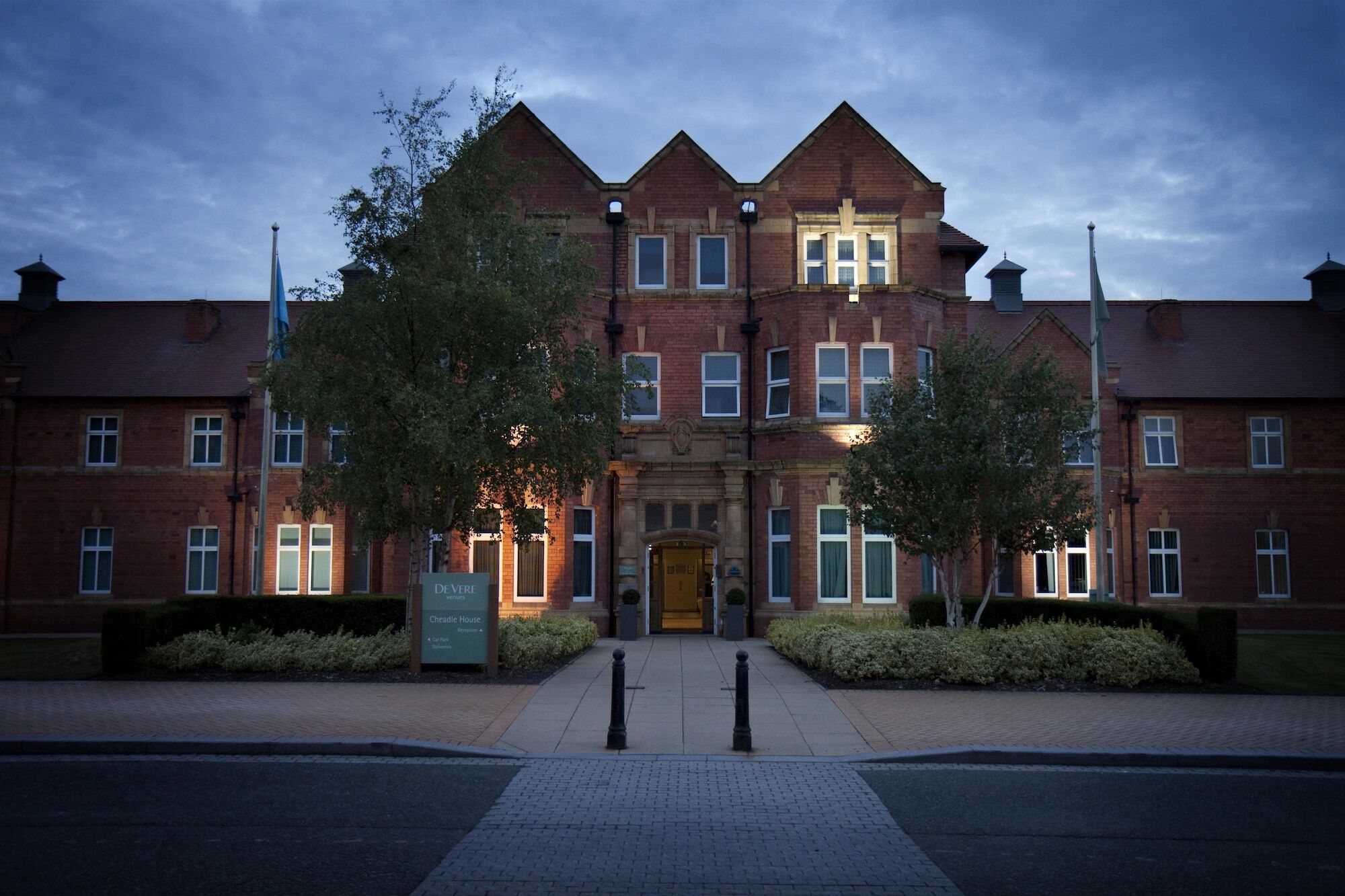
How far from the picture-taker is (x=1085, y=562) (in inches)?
1192

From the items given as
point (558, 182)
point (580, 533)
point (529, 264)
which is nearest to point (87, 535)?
point (580, 533)

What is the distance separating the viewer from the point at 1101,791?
384 inches

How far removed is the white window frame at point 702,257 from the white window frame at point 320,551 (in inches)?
488

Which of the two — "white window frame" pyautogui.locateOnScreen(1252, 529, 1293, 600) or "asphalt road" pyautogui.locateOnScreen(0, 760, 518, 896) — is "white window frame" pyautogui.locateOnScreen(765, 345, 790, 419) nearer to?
"white window frame" pyautogui.locateOnScreen(1252, 529, 1293, 600)

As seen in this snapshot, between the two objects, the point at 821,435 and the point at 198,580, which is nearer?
the point at 821,435

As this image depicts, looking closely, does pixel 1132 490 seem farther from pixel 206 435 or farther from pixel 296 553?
pixel 206 435

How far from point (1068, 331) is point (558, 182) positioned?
14.9 metres

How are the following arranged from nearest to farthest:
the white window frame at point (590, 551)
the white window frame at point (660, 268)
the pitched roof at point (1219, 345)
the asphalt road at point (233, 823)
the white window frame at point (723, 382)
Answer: the asphalt road at point (233, 823)
the white window frame at point (590, 551)
the white window frame at point (723, 382)
the white window frame at point (660, 268)
the pitched roof at point (1219, 345)

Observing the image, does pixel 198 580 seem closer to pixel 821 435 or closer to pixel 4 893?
pixel 821 435

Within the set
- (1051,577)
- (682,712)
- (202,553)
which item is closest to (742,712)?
(682,712)

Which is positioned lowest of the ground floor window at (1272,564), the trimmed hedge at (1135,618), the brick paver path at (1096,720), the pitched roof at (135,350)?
the brick paver path at (1096,720)

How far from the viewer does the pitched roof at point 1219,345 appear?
1247 inches

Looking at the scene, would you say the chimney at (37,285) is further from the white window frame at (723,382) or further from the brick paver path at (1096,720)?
the brick paver path at (1096,720)

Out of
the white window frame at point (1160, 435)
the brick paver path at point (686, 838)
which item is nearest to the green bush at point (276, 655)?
the brick paver path at point (686, 838)
